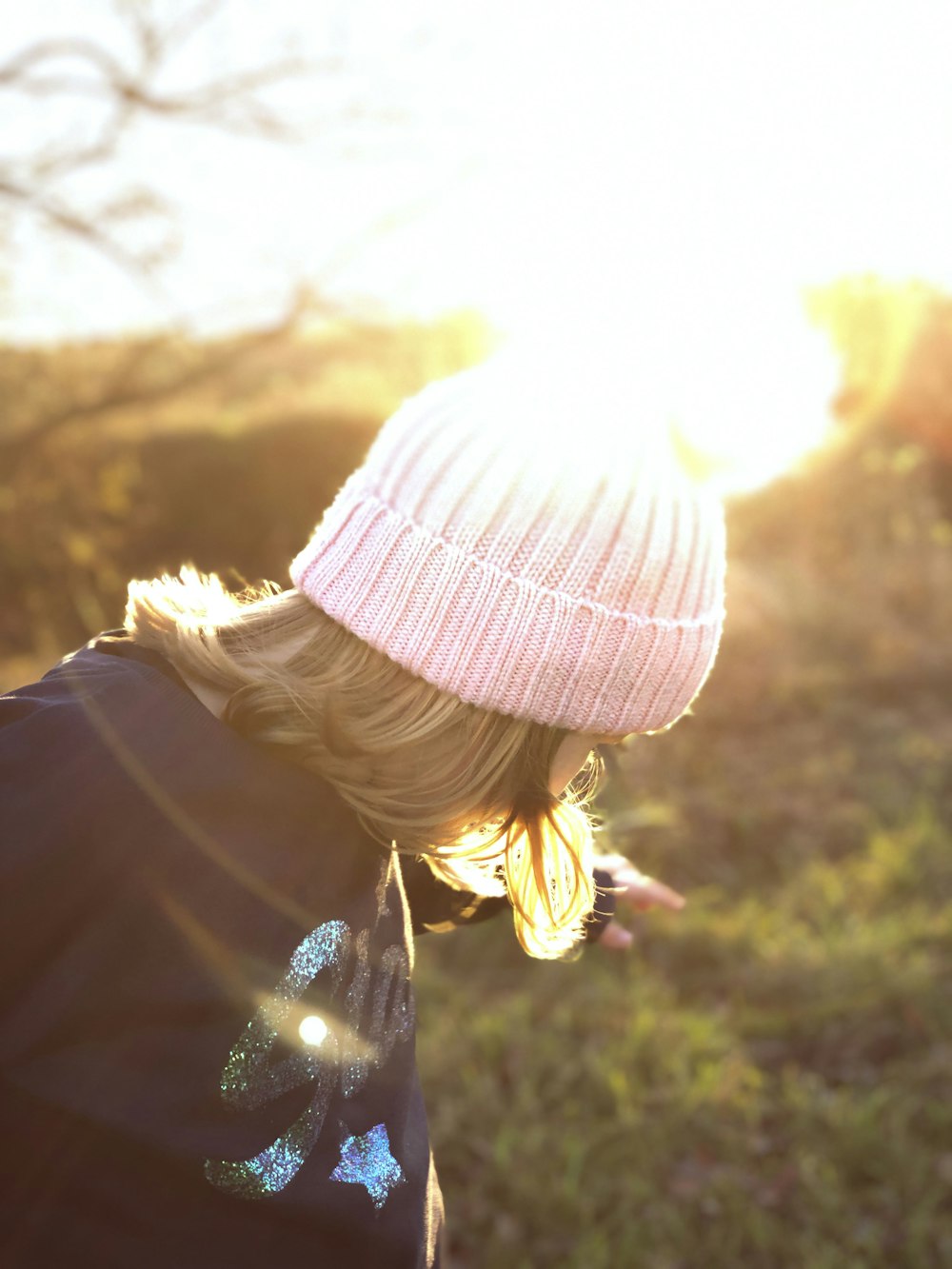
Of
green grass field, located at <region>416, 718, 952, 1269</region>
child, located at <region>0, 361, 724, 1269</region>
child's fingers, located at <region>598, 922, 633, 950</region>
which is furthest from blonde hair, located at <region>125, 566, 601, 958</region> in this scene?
green grass field, located at <region>416, 718, 952, 1269</region>

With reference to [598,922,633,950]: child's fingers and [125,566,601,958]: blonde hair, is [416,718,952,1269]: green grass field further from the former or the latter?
[125,566,601,958]: blonde hair

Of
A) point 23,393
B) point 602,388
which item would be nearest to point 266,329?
point 23,393

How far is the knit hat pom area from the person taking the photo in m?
1.58

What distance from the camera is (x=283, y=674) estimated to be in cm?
160

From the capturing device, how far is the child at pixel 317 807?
138cm

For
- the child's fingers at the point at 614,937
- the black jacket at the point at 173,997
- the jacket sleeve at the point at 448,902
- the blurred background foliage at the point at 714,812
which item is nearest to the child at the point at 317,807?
the black jacket at the point at 173,997

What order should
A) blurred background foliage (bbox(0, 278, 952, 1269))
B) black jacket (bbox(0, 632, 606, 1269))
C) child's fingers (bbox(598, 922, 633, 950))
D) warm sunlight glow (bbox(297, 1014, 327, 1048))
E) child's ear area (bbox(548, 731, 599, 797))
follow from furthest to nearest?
1. blurred background foliage (bbox(0, 278, 952, 1269))
2. child's fingers (bbox(598, 922, 633, 950))
3. child's ear area (bbox(548, 731, 599, 797))
4. warm sunlight glow (bbox(297, 1014, 327, 1048))
5. black jacket (bbox(0, 632, 606, 1269))

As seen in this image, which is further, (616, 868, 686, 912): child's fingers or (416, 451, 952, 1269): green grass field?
(416, 451, 952, 1269): green grass field

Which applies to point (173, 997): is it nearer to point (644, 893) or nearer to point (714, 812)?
point (644, 893)

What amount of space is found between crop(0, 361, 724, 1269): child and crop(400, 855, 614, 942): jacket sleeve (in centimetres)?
14

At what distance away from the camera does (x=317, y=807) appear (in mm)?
1586

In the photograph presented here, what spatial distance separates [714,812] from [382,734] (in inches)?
142

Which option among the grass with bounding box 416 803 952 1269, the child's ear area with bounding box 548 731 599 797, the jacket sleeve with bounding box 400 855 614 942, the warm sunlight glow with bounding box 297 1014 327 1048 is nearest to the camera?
the warm sunlight glow with bounding box 297 1014 327 1048

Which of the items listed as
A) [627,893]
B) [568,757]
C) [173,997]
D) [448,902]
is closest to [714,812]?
[627,893]
